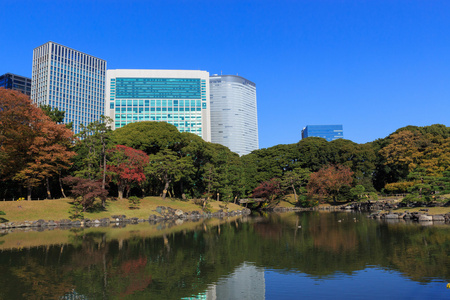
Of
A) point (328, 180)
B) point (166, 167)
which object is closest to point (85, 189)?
point (166, 167)

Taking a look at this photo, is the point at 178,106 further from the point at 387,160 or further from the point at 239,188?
the point at 387,160

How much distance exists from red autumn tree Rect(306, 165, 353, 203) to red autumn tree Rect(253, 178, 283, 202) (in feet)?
20.1

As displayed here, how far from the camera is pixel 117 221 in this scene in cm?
3816

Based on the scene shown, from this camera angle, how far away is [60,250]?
1895cm

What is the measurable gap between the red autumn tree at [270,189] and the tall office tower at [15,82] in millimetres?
137397

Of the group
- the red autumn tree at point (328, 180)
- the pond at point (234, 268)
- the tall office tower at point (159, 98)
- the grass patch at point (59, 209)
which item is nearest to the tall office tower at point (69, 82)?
the tall office tower at point (159, 98)

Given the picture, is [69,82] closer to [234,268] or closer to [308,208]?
[308,208]

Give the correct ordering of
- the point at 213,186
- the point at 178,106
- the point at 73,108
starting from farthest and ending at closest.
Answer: the point at 73,108 → the point at 178,106 → the point at 213,186

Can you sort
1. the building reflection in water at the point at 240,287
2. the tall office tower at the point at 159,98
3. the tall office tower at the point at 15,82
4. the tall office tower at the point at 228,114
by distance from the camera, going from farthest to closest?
the tall office tower at the point at 228,114 < the tall office tower at the point at 15,82 < the tall office tower at the point at 159,98 < the building reflection in water at the point at 240,287

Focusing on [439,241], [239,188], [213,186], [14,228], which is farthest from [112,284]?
[239,188]

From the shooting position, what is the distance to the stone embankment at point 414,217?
99.7 ft

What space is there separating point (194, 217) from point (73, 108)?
119 metres

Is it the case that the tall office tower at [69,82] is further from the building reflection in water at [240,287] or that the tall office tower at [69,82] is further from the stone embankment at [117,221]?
the building reflection in water at [240,287]

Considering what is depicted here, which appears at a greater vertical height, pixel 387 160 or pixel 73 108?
pixel 73 108
